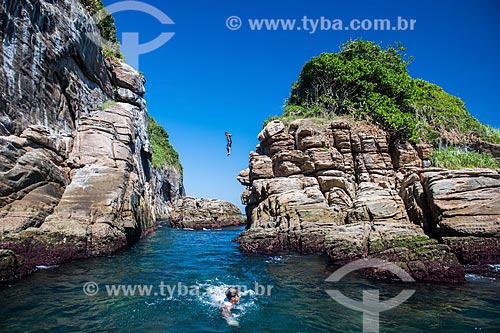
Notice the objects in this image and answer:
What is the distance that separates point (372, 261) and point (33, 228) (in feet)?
47.5

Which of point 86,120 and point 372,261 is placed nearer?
point 372,261

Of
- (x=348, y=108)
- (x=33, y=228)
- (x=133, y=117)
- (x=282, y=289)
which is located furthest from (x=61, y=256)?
(x=348, y=108)

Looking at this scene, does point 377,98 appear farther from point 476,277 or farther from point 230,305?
point 230,305

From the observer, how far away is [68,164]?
61.6ft

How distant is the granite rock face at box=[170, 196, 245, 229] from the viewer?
3438cm

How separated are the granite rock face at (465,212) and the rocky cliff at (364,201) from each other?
0.04 meters

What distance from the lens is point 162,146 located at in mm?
55938

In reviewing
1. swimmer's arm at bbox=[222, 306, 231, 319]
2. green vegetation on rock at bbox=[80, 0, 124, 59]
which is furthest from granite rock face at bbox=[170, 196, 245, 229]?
swimmer's arm at bbox=[222, 306, 231, 319]

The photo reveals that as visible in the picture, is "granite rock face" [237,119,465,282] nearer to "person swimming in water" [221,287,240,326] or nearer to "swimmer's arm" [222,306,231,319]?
"person swimming in water" [221,287,240,326]

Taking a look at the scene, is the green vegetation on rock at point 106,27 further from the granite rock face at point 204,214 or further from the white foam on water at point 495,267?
the white foam on water at point 495,267

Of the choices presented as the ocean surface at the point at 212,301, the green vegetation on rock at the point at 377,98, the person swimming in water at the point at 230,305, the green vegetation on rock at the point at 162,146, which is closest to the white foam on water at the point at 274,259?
the ocean surface at the point at 212,301

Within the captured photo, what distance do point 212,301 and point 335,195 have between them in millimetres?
12332

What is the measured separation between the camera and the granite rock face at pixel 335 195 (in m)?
13.6

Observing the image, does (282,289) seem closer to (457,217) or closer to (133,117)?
(457,217)
